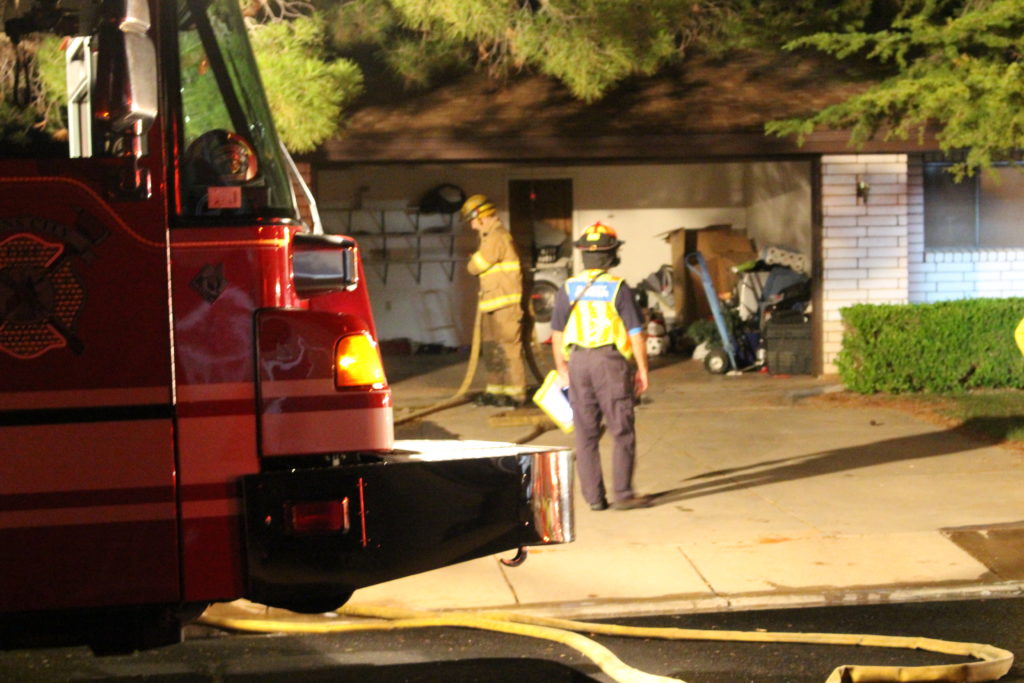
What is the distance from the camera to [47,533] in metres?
3.56

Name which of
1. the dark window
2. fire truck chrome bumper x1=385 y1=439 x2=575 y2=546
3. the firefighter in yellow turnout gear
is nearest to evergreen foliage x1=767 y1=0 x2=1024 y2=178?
the dark window

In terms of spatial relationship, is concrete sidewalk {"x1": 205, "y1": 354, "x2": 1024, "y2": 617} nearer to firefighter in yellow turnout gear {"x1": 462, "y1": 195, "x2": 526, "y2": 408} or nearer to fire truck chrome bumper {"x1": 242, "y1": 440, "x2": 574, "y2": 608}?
firefighter in yellow turnout gear {"x1": 462, "y1": 195, "x2": 526, "y2": 408}

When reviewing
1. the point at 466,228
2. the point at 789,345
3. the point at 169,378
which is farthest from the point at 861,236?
the point at 169,378

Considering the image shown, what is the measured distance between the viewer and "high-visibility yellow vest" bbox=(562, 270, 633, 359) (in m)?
7.68

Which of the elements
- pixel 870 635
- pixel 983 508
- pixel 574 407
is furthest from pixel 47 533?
pixel 983 508

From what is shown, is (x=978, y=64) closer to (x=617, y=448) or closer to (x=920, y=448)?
(x=920, y=448)

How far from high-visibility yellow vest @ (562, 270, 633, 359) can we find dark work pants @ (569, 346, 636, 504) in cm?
6

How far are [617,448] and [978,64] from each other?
15.8 ft

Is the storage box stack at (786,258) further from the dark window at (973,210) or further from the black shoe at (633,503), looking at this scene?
the black shoe at (633,503)

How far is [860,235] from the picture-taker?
44.5 feet

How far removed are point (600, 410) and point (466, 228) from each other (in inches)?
410

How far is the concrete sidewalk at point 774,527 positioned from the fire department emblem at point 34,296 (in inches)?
127

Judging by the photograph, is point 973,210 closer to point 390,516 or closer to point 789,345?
point 789,345

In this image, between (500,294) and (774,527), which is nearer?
(774,527)
